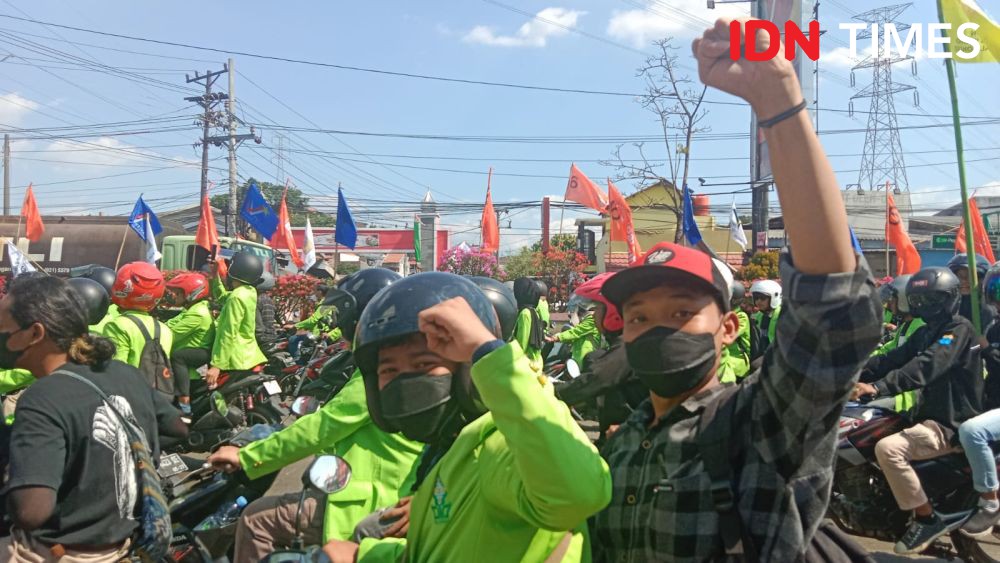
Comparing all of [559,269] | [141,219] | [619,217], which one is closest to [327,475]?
[141,219]

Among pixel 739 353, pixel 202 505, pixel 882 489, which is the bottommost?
pixel 882 489

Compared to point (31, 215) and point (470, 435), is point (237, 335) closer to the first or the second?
point (470, 435)

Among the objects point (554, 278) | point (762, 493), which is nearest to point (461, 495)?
point (762, 493)

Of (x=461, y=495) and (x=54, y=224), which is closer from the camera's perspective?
(x=461, y=495)

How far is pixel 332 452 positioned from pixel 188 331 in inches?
187

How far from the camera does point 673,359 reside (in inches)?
76.4

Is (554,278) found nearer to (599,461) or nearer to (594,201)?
(594,201)

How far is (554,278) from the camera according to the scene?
29234 mm

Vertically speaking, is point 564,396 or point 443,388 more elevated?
point 443,388

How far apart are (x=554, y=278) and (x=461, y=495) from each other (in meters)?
27.6

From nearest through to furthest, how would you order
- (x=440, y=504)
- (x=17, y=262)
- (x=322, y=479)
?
1. (x=440, y=504)
2. (x=322, y=479)
3. (x=17, y=262)

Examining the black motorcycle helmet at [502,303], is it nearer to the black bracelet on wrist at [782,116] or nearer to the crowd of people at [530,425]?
the crowd of people at [530,425]

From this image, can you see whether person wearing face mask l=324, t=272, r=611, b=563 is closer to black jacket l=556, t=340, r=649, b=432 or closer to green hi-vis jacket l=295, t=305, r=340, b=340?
black jacket l=556, t=340, r=649, b=432

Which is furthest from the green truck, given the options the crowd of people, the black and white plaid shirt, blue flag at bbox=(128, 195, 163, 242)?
the black and white plaid shirt
